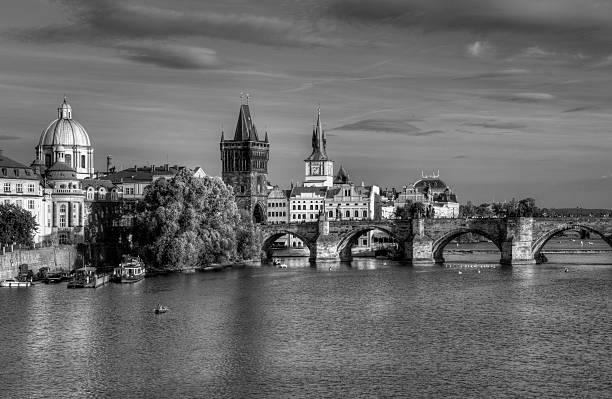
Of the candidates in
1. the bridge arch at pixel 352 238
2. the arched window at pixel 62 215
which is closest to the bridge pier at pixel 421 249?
the bridge arch at pixel 352 238

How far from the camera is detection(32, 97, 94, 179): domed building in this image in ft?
502

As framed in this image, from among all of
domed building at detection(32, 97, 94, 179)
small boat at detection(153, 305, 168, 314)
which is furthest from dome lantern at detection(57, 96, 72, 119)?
small boat at detection(153, 305, 168, 314)

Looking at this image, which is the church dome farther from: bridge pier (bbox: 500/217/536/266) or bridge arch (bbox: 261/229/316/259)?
bridge pier (bbox: 500/217/536/266)

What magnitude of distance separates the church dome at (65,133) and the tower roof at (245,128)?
1092 inches

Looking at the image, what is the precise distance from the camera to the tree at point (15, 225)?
9958cm

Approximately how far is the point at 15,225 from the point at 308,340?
50.2 m

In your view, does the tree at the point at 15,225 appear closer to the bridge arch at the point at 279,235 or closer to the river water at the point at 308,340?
the river water at the point at 308,340

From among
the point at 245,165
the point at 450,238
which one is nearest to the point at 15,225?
the point at 450,238

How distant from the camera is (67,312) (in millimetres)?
73000

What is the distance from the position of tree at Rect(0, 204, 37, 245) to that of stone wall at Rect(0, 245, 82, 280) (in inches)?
85.9

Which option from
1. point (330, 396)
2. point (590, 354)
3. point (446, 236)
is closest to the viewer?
point (330, 396)

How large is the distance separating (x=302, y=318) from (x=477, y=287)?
1066 inches

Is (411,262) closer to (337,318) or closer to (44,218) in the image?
(44,218)

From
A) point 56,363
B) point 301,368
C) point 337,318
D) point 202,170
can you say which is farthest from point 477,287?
point 202,170
